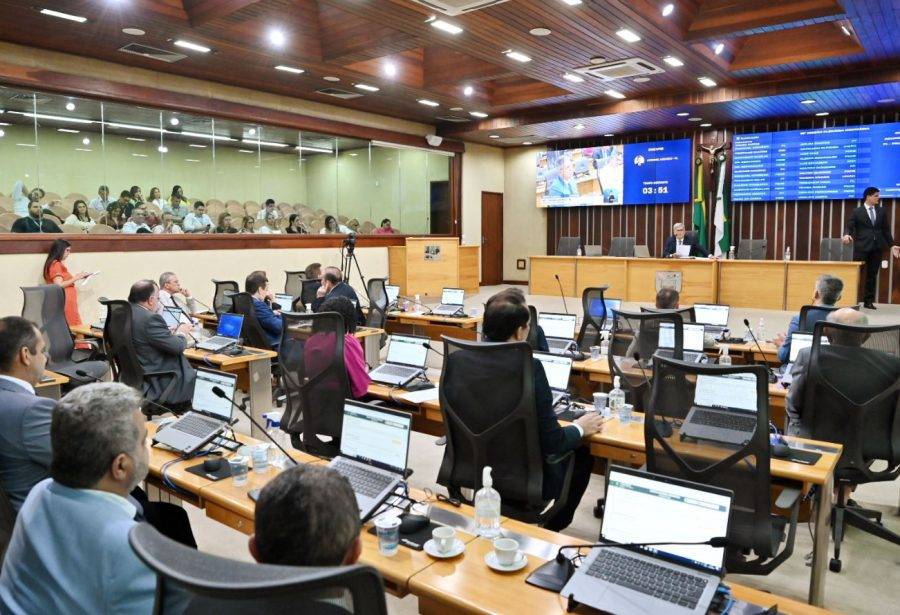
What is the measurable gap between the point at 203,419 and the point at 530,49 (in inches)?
244

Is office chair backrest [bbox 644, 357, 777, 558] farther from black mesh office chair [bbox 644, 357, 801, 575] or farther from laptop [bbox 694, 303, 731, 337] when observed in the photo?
laptop [bbox 694, 303, 731, 337]

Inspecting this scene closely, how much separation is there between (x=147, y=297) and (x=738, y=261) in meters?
9.12

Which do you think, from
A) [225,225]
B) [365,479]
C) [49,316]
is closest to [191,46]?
[225,225]

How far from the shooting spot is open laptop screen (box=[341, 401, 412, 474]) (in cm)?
232

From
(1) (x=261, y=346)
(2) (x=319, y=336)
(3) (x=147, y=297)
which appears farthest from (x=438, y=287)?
(2) (x=319, y=336)

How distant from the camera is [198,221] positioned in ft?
32.6

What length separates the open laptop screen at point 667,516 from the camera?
5.61ft

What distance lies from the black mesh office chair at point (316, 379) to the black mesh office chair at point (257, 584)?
2415mm

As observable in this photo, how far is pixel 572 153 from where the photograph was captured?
45.1 feet

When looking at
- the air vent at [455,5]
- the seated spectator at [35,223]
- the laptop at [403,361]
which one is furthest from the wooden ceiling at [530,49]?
the laptop at [403,361]

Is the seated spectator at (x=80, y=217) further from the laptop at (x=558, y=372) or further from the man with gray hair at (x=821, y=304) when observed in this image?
the man with gray hair at (x=821, y=304)

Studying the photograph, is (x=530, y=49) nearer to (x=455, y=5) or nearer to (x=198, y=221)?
(x=455, y=5)

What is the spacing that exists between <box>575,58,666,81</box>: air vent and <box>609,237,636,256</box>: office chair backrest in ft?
13.0

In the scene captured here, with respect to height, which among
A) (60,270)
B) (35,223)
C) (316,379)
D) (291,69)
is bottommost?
(316,379)
